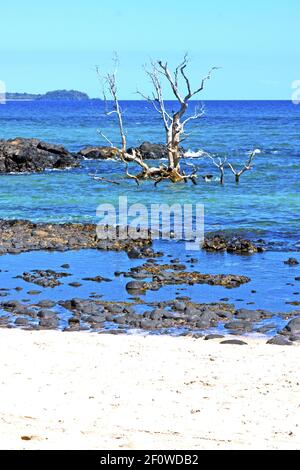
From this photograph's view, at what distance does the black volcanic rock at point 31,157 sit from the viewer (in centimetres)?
4497

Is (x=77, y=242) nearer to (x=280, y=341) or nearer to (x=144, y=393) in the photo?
(x=280, y=341)

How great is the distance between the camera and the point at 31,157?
45719 millimetres

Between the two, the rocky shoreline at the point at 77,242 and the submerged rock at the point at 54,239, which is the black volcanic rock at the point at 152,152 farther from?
the rocky shoreline at the point at 77,242

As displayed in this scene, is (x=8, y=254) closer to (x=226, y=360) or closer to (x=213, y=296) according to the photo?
(x=213, y=296)

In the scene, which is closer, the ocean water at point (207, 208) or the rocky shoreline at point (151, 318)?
the rocky shoreline at point (151, 318)

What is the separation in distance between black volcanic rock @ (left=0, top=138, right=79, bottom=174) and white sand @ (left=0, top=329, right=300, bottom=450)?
3105cm

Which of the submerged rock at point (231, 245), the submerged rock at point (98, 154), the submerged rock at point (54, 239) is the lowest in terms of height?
the submerged rock at point (98, 154)

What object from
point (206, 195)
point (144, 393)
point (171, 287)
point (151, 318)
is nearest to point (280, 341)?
point (151, 318)

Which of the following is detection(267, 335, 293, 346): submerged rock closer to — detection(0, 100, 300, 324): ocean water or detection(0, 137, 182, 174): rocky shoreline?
detection(0, 100, 300, 324): ocean water

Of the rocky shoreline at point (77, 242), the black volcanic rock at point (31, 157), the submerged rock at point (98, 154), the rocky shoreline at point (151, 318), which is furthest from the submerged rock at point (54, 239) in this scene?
the submerged rock at point (98, 154)

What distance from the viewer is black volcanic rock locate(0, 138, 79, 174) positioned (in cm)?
4497

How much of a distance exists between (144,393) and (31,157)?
35693 millimetres

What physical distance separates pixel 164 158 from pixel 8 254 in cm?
2975

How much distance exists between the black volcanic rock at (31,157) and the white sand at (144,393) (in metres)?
31.1
